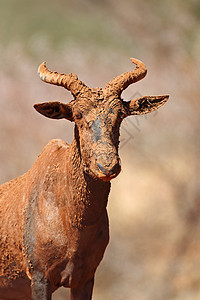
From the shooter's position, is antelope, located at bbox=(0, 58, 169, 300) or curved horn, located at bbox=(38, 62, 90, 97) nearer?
antelope, located at bbox=(0, 58, 169, 300)

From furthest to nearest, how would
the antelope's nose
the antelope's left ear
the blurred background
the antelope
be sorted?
the blurred background
the antelope's left ear
the antelope
the antelope's nose

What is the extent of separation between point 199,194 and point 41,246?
261 inches

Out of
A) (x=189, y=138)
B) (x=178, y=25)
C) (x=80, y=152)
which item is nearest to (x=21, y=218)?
(x=80, y=152)

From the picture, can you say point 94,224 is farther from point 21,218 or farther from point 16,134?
point 16,134

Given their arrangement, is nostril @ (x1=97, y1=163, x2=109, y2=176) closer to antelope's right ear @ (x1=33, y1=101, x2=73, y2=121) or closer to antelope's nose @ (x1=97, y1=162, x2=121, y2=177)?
antelope's nose @ (x1=97, y1=162, x2=121, y2=177)

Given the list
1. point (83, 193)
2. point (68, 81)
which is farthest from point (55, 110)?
point (83, 193)

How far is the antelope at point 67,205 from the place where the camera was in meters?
6.21

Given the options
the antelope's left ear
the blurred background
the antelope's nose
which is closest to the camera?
the antelope's nose

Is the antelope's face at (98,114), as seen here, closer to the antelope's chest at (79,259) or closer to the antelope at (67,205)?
the antelope at (67,205)

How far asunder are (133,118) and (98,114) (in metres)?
6.76

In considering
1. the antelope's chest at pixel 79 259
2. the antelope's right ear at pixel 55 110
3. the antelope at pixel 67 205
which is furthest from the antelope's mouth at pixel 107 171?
the antelope's chest at pixel 79 259

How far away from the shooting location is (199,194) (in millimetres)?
12812

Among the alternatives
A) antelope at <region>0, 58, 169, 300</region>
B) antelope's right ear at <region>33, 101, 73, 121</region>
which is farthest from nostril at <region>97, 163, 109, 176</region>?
antelope's right ear at <region>33, 101, 73, 121</region>

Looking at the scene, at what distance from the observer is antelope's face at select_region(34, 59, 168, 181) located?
5762mm
